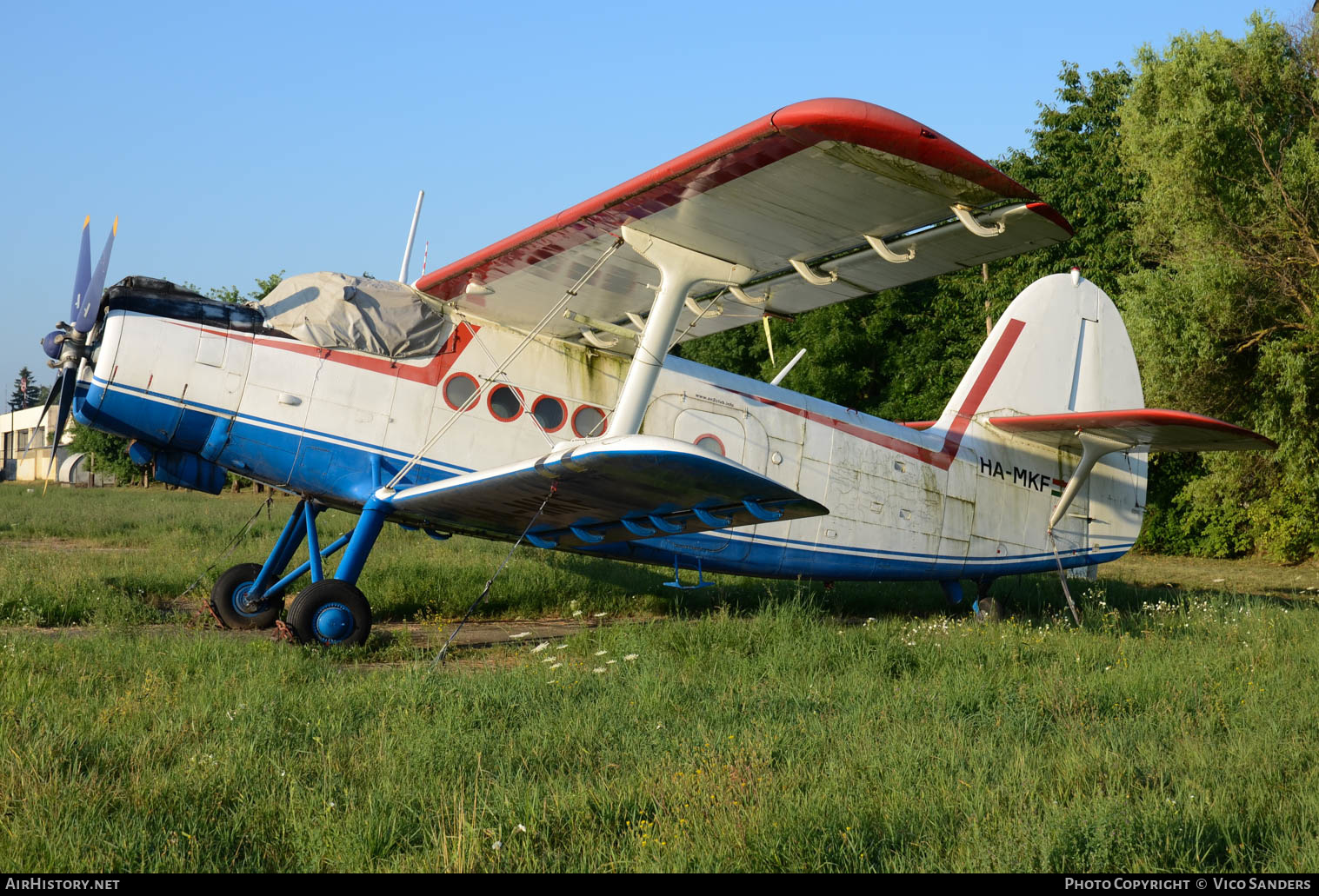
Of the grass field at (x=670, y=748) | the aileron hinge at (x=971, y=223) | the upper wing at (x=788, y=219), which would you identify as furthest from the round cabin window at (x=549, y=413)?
the aileron hinge at (x=971, y=223)

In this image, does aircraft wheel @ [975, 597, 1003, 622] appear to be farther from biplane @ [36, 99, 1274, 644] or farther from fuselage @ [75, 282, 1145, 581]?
fuselage @ [75, 282, 1145, 581]

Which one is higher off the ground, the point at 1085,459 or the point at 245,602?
the point at 1085,459

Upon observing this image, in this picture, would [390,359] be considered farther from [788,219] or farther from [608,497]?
[788,219]

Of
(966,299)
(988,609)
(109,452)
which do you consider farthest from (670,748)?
(109,452)

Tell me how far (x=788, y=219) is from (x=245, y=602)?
5.40 meters

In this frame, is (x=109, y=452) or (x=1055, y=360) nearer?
(x=1055, y=360)

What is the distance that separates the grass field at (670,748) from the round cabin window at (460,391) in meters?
1.87

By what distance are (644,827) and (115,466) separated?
4539 cm

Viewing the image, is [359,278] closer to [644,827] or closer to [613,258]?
[613,258]

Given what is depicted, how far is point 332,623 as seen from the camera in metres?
6.26

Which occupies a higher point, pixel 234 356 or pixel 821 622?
pixel 234 356

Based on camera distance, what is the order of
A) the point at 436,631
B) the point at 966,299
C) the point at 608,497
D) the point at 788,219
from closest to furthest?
the point at 788,219
the point at 608,497
the point at 436,631
the point at 966,299

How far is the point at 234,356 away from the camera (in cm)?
663

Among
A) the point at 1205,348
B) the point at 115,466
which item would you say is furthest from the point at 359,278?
the point at 115,466
